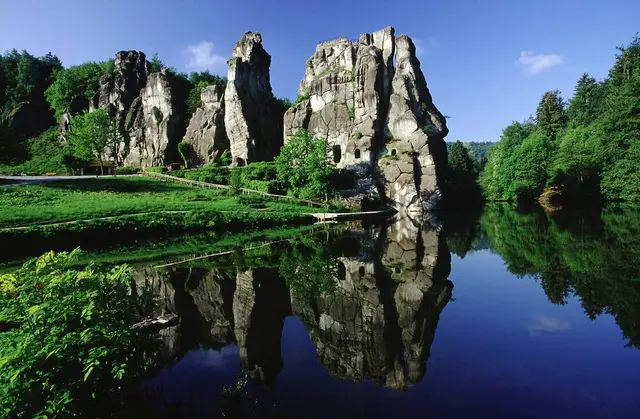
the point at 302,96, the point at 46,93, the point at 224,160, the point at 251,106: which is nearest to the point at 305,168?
the point at 224,160

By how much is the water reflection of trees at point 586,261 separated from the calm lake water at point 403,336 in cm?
9

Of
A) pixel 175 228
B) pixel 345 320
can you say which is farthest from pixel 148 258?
pixel 345 320

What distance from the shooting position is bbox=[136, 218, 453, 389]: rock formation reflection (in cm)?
880

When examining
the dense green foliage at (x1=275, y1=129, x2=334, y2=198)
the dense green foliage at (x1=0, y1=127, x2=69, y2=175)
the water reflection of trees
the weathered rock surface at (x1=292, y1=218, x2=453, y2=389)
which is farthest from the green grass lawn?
the water reflection of trees

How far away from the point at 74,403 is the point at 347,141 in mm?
57149

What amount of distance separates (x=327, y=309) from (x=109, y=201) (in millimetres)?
34987

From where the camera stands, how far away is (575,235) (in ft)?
80.8

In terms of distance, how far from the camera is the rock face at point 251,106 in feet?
203

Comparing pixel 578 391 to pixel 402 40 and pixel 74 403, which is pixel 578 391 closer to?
pixel 74 403

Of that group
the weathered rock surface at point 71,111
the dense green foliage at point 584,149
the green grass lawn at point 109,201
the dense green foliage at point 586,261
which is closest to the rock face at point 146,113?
the weathered rock surface at point 71,111

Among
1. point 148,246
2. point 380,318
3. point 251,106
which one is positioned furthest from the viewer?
point 251,106

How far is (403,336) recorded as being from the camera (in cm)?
990

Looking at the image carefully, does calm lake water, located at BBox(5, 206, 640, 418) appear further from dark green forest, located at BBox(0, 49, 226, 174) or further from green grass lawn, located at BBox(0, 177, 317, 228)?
dark green forest, located at BBox(0, 49, 226, 174)

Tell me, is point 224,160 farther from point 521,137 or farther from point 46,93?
point 521,137
